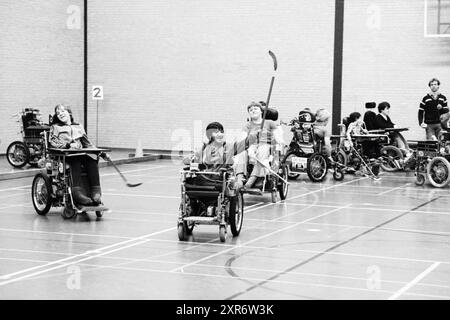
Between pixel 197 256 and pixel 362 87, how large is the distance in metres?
15.0

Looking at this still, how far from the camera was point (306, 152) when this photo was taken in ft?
58.3

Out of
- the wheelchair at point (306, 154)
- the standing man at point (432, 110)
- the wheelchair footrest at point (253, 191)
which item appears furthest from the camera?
the standing man at point (432, 110)

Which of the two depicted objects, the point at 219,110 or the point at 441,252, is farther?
the point at 219,110

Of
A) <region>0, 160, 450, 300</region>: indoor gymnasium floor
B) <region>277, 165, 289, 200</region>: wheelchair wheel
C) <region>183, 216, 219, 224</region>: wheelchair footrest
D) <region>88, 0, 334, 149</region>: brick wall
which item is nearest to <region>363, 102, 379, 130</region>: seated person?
<region>88, 0, 334, 149</region>: brick wall

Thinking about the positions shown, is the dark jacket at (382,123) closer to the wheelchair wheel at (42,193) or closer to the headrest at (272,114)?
the headrest at (272,114)

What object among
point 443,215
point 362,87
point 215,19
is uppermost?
point 215,19

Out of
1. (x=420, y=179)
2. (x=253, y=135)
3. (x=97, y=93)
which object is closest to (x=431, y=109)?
(x=420, y=179)

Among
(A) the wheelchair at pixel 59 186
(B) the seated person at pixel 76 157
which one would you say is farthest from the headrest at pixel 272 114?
(A) the wheelchair at pixel 59 186

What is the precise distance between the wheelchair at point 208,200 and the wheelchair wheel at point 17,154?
10080 millimetres

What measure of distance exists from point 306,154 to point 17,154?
676cm

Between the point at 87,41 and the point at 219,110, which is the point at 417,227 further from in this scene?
the point at 87,41

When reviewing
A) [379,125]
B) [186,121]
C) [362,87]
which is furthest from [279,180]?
[186,121]

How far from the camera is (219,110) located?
25.1 metres

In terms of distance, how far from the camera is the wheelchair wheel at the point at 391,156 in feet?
64.6
